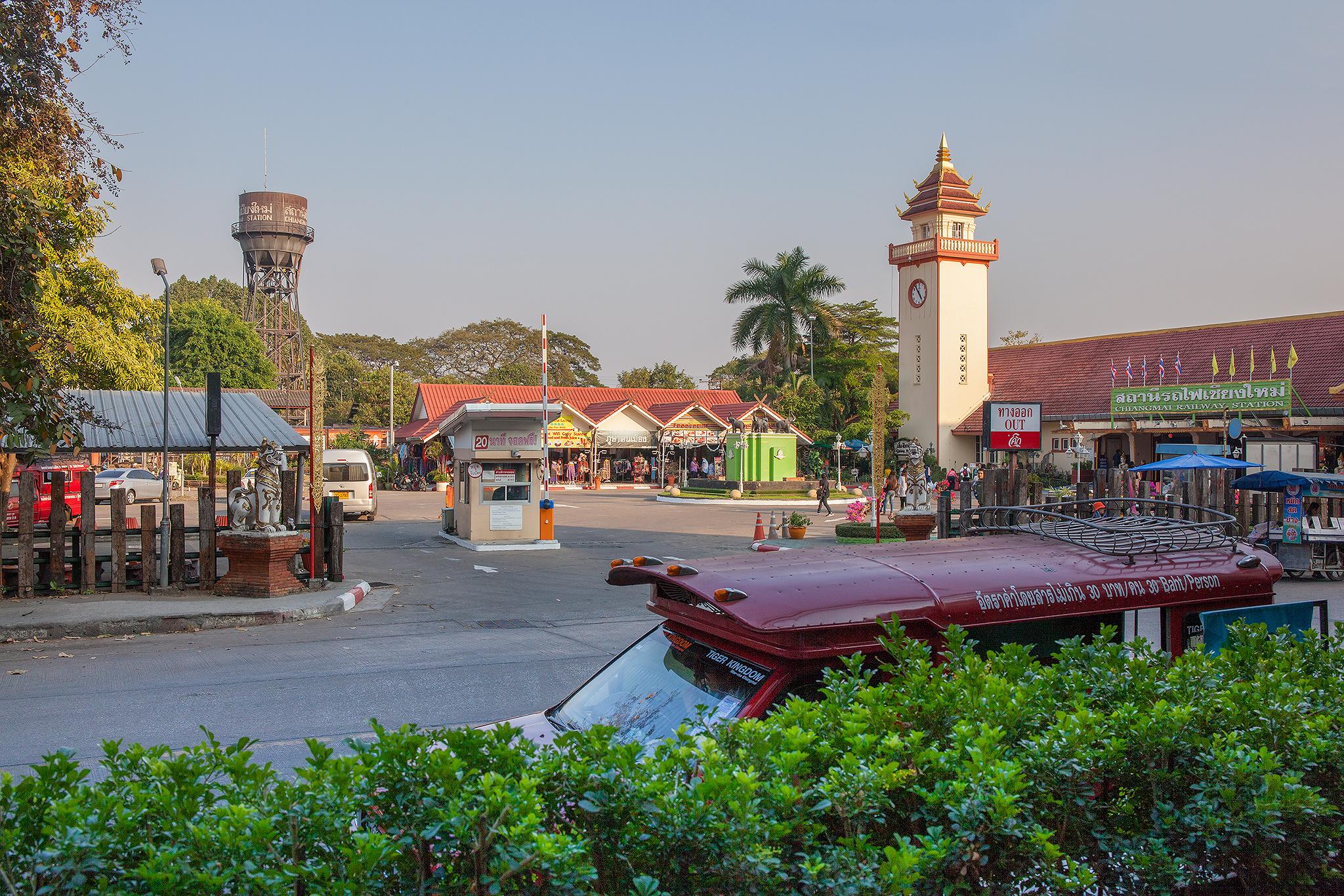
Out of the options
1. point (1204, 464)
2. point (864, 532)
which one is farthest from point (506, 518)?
point (1204, 464)

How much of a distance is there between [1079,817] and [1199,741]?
0.50 meters

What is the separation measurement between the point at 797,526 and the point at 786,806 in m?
22.6

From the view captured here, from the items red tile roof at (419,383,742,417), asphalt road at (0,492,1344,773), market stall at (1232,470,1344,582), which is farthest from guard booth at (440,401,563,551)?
red tile roof at (419,383,742,417)

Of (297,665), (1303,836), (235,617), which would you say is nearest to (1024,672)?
(1303,836)

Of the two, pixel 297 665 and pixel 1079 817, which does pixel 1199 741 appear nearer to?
pixel 1079 817

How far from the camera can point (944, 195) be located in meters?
49.1

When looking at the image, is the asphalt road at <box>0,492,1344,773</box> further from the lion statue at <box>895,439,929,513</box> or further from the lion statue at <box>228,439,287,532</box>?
the lion statue at <box>895,439,929,513</box>

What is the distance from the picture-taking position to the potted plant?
2492 centimetres

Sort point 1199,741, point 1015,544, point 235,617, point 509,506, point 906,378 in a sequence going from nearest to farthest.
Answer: point 1199,741 → point 1015,544 → point 235,617 → point 509,506 → point 906,378

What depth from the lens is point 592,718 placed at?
4473 millimetres

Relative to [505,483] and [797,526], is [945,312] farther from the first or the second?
[505,483]

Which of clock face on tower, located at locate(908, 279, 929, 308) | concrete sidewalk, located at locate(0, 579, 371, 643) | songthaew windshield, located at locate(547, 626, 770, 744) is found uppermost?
clock face on tower, located at locate(908, 279, 929, 308)

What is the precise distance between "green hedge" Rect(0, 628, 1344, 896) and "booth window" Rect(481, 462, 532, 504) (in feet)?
62.8

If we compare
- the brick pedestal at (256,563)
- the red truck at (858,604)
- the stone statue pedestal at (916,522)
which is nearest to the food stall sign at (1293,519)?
the stone statue pedestal at (916,522)
